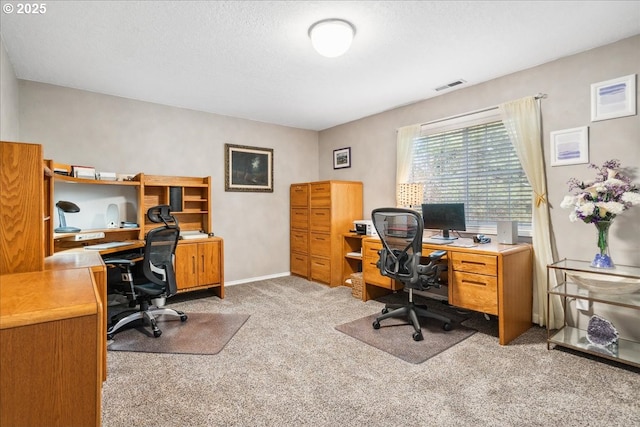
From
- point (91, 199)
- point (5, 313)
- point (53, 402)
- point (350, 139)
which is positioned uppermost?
point (350, 139)

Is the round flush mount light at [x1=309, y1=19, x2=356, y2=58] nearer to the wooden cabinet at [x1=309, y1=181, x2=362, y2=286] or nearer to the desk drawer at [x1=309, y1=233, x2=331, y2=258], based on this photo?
the wooden cabinet at [x1=309, y1=181, x2=362, y2=286]

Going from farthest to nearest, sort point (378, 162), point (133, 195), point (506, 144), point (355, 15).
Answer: point (378, 162), point (133, 195), point (506, 144), point (355, 15)

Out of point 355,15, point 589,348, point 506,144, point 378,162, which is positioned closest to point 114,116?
point 355,15

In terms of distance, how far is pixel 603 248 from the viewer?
8.32 feet

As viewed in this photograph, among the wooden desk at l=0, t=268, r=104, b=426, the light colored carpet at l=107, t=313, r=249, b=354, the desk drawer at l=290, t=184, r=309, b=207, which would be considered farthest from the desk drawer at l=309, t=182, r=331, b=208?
the wooden desk at l=0, t=268, r=104, b=426

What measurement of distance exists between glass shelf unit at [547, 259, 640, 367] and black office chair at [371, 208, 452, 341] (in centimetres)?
92

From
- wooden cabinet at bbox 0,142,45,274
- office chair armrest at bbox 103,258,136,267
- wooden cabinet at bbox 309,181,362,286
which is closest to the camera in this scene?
wooden cabinet at bbox 0,142,45,274

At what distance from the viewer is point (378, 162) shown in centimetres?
471

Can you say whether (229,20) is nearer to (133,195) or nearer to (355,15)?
(355,15)

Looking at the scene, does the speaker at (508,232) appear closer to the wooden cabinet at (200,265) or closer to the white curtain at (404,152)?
the white curtain at (404,152)

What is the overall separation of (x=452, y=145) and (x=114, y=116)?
4114 mm

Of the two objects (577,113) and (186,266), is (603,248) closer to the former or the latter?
(577,113)

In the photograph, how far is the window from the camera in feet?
10.9

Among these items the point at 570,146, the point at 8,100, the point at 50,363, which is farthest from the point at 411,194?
the point at 8,100
